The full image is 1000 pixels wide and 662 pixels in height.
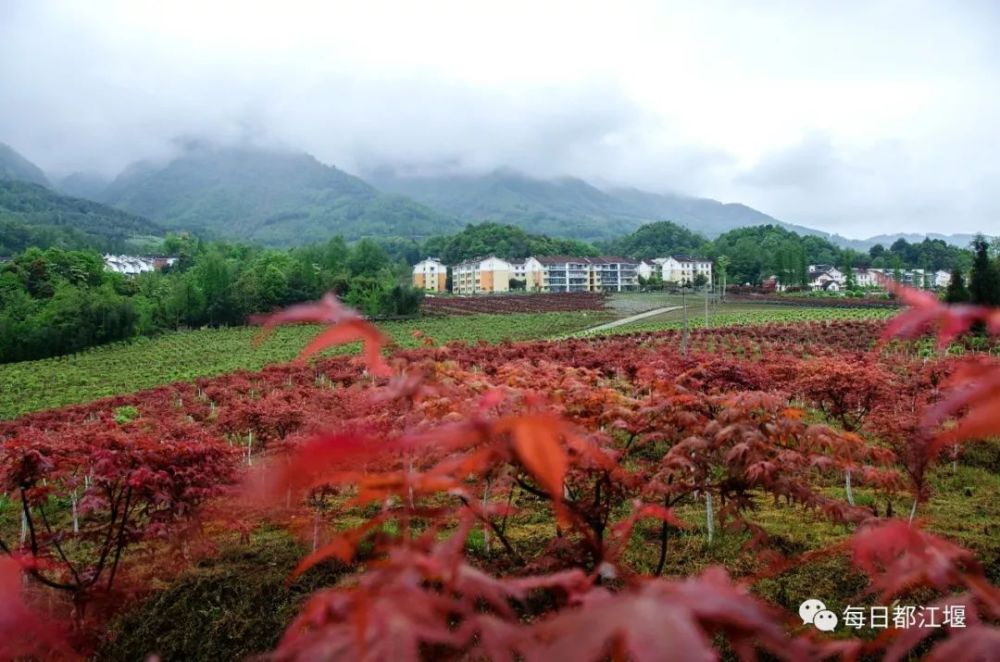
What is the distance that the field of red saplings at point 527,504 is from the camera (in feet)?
2.71

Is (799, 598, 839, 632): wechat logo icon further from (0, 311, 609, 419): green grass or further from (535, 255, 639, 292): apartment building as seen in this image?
(535, 255, 639, 292): apartment building

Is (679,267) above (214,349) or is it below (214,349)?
above

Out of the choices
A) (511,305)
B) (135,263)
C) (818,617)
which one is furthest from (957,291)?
(135,263)

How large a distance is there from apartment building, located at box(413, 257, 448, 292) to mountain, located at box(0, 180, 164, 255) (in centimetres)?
6607

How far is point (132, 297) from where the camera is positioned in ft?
183

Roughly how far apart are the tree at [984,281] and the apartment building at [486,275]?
67731 millimetres

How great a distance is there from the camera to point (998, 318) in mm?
987

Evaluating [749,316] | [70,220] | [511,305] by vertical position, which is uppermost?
[70,220]

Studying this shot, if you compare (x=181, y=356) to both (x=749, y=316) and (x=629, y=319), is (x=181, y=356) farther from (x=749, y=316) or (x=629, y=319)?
(x=749, y=316)

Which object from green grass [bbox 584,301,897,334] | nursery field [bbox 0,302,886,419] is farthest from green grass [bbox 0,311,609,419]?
green grass [bbox 584,301,897,334]

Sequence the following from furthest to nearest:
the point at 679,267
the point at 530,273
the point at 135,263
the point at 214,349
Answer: the point at 135,263 → the point at 679,267 → the point at 530,273 → the point at 214,349

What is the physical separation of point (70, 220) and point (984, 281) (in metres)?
193

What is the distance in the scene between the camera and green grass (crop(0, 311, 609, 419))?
24109mm

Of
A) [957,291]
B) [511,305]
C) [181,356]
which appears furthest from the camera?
[511,305]
